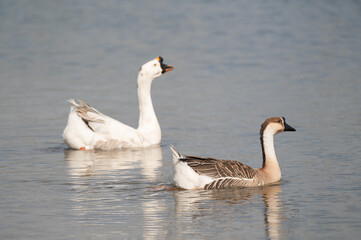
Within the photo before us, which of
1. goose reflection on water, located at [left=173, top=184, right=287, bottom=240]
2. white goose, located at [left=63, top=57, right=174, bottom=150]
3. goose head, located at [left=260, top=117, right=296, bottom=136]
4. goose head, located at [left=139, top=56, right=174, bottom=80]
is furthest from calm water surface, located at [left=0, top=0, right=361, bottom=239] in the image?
goose head, located at [left=139, top=56, right=174, bottom=80]

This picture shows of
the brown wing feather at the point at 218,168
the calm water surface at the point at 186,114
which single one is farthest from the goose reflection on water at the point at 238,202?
the brown wing feather at the point at 218,168

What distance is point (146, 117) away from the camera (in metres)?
16.3

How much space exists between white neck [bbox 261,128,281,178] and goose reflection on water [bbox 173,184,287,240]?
0.30 metres

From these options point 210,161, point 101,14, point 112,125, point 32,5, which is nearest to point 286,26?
point 101,14

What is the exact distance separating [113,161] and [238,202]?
13.3 feet

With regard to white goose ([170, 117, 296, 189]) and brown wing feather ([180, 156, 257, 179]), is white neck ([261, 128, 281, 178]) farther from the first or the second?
brown wing feather ([180, 156, 257, 179])

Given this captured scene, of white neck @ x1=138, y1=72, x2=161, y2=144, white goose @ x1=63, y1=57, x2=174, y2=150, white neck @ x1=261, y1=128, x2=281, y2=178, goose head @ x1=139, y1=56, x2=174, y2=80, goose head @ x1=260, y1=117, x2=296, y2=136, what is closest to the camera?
white neck @ x1=261, y1=128, x2=281, y2=178

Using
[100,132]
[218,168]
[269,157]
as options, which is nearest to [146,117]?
[100,132]

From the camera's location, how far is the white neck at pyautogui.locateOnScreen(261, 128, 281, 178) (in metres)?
12.1

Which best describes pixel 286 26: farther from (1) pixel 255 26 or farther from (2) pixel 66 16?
(2) pixel 66 16

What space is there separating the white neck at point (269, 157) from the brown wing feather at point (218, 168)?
0.43 meters

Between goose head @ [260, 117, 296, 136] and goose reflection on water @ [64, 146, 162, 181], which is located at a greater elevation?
goose head @ [260, 117, 296, 136]

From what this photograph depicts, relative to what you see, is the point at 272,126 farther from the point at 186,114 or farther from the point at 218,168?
the point at 186,114

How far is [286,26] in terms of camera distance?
33844 mm
